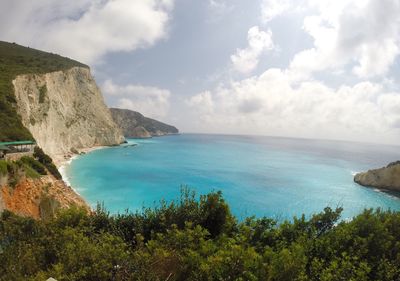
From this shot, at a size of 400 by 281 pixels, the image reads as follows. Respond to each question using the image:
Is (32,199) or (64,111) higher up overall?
(64,111)

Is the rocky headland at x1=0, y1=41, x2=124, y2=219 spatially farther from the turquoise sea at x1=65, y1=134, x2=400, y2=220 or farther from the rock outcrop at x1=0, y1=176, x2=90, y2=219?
the turquoise sea at x1=65, y1=134, x2=400, y2=220

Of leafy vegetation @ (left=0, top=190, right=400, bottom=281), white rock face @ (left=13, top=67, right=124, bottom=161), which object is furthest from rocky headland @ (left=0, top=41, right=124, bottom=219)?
leafy vegetation @ (left=0, top=190, right=400, bottom=281)

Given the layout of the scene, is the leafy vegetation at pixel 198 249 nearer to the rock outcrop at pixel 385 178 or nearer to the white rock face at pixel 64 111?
the white rock face at pixel 64 111

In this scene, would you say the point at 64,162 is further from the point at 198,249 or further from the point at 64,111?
the point at 198,249

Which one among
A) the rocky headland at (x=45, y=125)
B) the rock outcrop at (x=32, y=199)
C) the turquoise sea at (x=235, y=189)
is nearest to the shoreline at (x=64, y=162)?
the rocky headland at (x=45, y=125)

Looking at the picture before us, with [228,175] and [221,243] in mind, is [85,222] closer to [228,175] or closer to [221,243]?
[221,243]

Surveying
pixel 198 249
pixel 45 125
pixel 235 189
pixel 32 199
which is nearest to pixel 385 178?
pixel 235 189
